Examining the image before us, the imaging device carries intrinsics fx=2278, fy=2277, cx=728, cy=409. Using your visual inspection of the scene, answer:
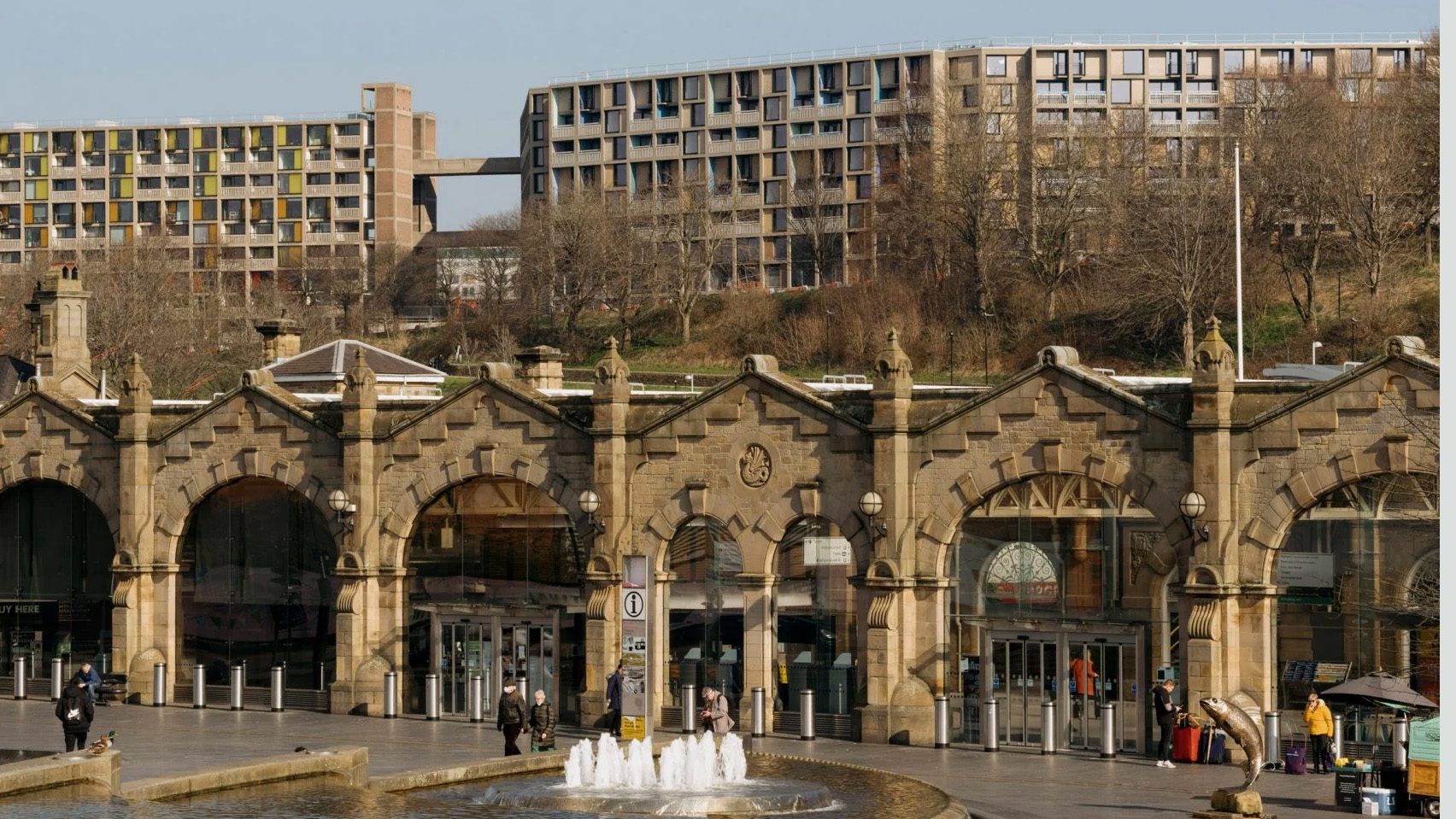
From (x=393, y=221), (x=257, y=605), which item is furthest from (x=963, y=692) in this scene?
(x=393, y=221)

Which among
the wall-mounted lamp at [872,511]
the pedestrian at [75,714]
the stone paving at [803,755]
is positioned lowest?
the stone paving at [803,755]

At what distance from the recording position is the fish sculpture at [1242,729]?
98.9ft

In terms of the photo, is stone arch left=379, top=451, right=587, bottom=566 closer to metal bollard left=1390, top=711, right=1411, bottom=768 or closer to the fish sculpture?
metal bollard left=1390, top=711, right=1411, bottom=768

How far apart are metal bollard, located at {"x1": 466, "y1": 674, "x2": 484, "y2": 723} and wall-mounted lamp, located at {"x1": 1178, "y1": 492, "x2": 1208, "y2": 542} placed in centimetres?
1461

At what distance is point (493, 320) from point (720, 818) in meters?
102

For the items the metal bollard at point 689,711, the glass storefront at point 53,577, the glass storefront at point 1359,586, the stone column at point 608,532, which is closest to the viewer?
the glass storefront at point 1359,586

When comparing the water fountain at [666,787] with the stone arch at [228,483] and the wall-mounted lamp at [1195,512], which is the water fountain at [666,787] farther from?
the stone arch at [228,483]

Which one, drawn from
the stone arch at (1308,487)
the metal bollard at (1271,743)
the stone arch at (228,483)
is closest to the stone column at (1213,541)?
the stone arch at (1308,487)

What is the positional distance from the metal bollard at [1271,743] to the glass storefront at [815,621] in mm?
8087

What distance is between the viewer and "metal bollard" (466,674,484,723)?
44.9m

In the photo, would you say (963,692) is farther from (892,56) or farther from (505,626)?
(892,56)

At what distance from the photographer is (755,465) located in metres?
43.0

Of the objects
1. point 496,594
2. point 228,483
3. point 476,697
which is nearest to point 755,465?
point 496,594

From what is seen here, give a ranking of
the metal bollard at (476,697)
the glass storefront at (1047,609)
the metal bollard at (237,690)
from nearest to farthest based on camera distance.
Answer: the glass storefront at (1047,609) < the metal bollard at (476,697) < the metal bollard at (237,690)
